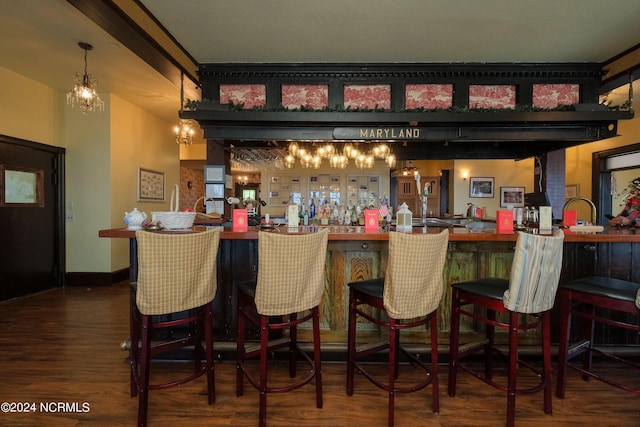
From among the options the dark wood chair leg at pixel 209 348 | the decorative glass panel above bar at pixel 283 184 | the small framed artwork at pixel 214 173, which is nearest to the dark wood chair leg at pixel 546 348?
the dark wood chair leg at pixel 209 348

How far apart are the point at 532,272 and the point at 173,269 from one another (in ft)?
6.55

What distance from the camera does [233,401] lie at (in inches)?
79.7

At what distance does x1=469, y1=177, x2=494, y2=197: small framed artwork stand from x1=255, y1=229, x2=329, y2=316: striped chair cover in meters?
8.16

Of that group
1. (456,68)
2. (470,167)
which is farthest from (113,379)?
(470,167)

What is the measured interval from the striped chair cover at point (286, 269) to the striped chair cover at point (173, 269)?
0.35 meters

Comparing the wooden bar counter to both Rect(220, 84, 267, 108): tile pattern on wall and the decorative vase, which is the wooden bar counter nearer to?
the decorative vase

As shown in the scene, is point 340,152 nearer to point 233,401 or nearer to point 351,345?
point 351,345

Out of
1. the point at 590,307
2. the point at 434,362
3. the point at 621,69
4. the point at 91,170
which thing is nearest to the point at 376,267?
the point at 434,362

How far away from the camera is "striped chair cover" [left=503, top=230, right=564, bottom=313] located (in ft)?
5.67

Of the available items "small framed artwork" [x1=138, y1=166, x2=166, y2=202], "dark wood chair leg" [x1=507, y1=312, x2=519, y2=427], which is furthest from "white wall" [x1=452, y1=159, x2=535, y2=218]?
"dark wood chair leg" [x1=507, y1=312, x2=519, y2=427]

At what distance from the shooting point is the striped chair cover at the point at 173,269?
1680 millimetres

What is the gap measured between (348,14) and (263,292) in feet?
7.95

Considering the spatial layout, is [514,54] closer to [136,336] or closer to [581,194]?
[136,336]

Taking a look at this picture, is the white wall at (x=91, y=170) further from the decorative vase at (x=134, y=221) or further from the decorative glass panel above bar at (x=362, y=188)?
the decorative glass panel above bar at (x=362, y=188)
